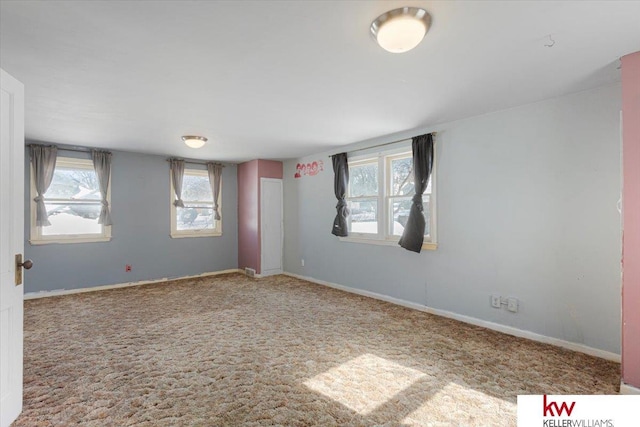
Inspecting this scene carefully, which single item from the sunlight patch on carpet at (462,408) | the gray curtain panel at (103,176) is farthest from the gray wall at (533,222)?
the gray curtain panel at (103,176)

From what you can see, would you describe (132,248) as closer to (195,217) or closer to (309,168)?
(195,217)

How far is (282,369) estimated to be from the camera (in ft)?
8.48

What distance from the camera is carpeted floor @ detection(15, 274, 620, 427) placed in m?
2.02

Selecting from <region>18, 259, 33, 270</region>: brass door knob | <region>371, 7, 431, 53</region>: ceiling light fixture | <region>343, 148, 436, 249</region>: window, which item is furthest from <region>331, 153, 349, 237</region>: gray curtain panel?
<region>18, 259, 33, 270</region>: brass door knob

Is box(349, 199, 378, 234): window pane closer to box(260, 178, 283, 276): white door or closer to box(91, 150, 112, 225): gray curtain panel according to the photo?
box(260, 178, 283, 276): white door

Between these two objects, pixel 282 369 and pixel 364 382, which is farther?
pixel 282 369

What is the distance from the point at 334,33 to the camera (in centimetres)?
200

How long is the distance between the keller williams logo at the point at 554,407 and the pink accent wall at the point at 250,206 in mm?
5114

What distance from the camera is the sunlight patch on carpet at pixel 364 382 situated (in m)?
2.16

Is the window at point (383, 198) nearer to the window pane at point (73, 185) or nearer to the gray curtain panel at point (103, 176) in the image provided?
the gray curtain panel at point (103, 176)

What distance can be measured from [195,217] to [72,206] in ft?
6.68

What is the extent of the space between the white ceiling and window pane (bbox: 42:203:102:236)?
1.77 meters

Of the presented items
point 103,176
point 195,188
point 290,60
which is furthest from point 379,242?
point 103,176

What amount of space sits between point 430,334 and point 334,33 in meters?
3.00
